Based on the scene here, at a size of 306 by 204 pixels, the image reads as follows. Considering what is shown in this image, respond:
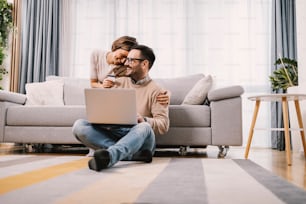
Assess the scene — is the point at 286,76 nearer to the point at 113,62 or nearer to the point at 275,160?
the point at 275,160

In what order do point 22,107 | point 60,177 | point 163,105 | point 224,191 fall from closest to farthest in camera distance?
point 224,191 → point 60,177 → point 163,105 → point 22,107

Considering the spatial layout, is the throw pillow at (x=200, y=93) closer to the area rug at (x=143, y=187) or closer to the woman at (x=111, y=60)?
the woman at (x=111, y=60)

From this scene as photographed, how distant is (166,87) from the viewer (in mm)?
3559

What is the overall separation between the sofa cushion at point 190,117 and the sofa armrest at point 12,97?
149 cm

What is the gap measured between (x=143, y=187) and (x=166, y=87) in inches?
94.8

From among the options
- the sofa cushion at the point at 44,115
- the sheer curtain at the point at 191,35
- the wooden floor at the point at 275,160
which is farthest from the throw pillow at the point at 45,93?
the sheer curtain at the point at 191,35

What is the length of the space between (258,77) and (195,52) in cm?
87

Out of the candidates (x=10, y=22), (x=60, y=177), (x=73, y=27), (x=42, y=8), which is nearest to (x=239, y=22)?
(x=73, y=27)

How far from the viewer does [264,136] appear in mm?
4234

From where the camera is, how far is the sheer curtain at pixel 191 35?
14.2ft

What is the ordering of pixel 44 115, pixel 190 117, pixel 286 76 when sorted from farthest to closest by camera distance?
1. pixel 286 76
2. pixel 44 115
3. pixel 190 117

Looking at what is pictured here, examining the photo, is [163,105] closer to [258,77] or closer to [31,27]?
[258,77]

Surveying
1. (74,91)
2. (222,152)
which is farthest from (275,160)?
(74,91)

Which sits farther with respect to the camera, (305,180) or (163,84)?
(163,84)
